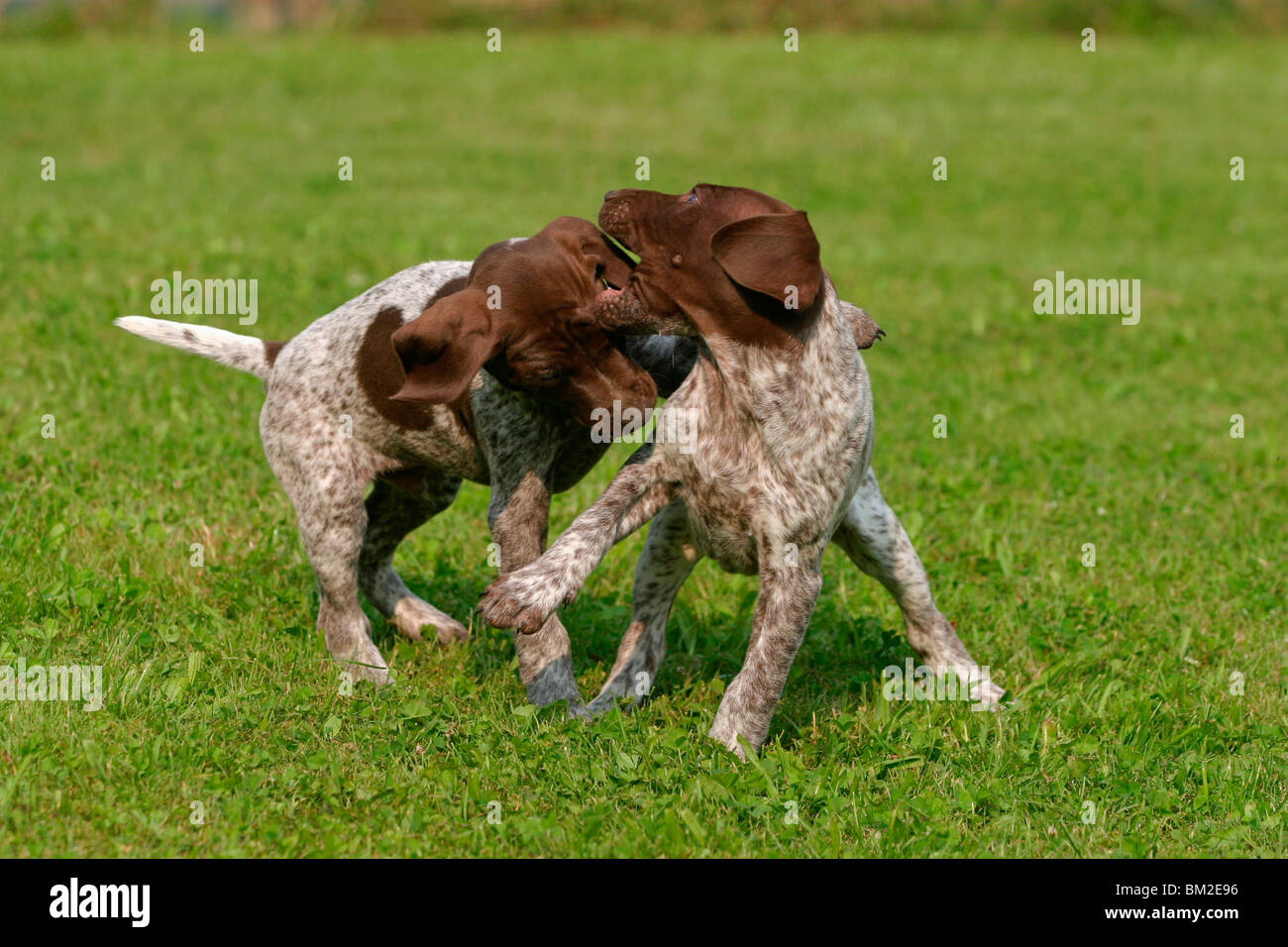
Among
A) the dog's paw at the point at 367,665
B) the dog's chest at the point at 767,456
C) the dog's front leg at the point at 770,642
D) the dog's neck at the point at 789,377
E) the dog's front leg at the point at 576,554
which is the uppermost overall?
the dog's neck at the point at 789,377

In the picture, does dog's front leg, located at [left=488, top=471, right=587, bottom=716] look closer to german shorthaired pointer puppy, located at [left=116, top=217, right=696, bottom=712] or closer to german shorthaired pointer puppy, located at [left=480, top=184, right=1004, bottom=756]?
german shorthaired pointer puppy, located at [left=116, top=217, right=696, bottom=712]

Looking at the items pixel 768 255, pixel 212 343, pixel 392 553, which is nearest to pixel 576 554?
pixel 768 255

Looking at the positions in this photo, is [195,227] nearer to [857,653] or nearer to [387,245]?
[387,245]

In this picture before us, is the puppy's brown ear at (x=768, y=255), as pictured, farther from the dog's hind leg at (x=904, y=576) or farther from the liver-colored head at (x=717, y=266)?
the dog's hind leg at (x=904, y=576)

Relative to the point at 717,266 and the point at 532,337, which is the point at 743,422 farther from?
the point at 532,337

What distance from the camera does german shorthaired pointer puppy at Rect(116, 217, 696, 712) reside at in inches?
194

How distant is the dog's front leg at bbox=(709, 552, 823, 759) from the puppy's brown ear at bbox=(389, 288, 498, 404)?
3.72ft

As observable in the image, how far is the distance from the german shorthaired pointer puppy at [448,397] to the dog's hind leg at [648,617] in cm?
18

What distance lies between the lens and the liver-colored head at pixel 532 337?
4.88 meters

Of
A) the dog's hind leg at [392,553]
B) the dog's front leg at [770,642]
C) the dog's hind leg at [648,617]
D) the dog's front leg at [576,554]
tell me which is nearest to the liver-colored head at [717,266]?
A: the dog's front leg at [576,554]

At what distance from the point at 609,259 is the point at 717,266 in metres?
0.52

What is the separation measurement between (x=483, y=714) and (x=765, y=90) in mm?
19224

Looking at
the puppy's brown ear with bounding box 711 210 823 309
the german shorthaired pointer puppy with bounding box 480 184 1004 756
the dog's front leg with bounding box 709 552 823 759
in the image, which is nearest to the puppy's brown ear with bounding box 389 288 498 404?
the german shorthaired pointer puppy with bounding box 480 184 1004 756

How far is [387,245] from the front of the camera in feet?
41.5
